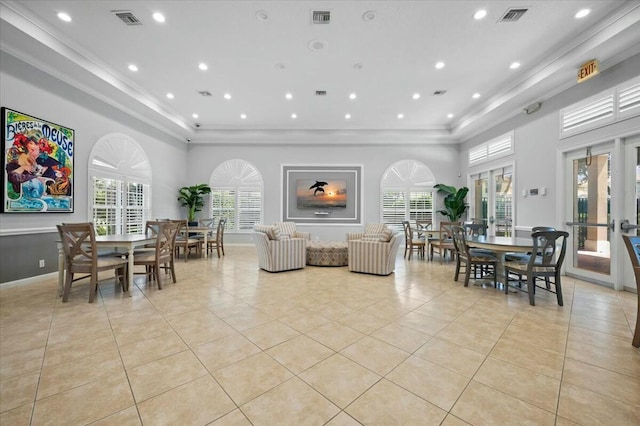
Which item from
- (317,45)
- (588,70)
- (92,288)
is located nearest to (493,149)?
(588,70)

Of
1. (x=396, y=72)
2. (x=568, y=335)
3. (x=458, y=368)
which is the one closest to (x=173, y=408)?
(x=458, y=368)

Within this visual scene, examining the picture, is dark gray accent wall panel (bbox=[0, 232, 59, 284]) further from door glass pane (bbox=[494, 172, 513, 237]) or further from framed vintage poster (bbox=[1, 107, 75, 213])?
door glass pane (bbox=[494, 172, 513, 237])

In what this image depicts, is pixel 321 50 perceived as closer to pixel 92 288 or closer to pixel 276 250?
pixel 276 250

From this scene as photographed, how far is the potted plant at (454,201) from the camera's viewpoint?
7648mm

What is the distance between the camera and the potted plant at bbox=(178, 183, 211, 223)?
7948 mm

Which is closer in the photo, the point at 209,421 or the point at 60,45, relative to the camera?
the point at 209,421

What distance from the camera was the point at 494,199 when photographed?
21.9 feet

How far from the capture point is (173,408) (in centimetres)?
151

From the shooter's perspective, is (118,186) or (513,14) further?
(118,186)

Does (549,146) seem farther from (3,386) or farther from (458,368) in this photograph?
(3,386)

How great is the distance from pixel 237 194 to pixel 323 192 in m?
2.84

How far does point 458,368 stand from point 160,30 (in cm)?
539

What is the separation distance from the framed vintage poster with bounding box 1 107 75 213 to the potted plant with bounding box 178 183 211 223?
10.6ft

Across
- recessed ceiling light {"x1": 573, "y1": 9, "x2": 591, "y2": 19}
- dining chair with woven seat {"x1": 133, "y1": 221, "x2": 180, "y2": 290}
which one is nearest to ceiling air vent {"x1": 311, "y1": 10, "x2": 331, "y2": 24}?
recessed ceiling light {"x1": 573, "y1": 9, "x2": 591, "y2": 19}
